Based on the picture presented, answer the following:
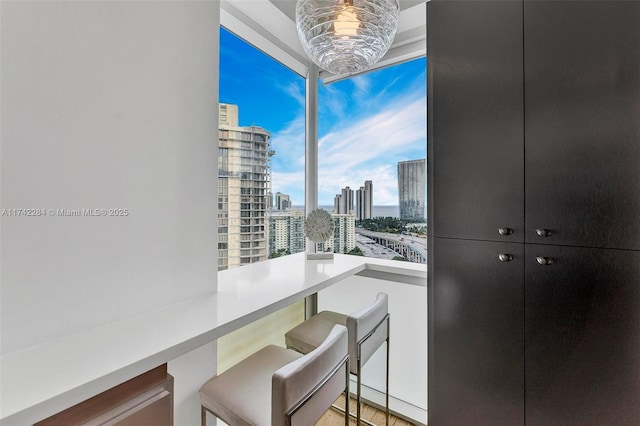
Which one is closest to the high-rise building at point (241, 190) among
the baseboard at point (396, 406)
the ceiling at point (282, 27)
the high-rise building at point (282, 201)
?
the high-rise building at point (282, 201)

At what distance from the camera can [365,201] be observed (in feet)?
6.90

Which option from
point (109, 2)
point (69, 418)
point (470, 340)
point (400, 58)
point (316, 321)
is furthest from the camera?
point (400, 58)

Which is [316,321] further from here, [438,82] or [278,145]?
[438,82]

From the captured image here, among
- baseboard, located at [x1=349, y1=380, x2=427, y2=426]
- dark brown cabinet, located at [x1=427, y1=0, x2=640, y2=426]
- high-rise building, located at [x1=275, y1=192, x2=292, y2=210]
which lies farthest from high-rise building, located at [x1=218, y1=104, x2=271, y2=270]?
baseboard, located at [x1=349, y1=380, x2=427, y2=426]

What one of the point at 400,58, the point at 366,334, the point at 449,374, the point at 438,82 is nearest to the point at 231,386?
the point at 366,334

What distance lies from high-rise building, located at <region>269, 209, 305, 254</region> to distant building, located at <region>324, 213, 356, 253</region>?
0.23 meters

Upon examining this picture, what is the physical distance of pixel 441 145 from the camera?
1374 mm

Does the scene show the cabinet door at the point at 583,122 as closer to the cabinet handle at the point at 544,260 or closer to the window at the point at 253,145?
the cabinet handle at the point at 544,260

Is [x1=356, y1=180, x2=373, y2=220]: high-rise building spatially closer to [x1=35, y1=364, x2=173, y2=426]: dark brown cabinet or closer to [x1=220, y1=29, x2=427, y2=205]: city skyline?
[x1=220, y1=29, x2=427, y2=205]: city skyline

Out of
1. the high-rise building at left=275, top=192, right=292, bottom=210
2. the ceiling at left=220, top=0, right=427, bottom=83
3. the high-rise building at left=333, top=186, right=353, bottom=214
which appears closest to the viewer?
the ceiling at left=220, top=0, right=427, bottom=83

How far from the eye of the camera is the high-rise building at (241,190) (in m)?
1.63

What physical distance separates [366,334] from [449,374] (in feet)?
1.49

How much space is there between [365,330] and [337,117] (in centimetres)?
156

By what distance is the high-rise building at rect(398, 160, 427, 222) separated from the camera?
72.4 inches
